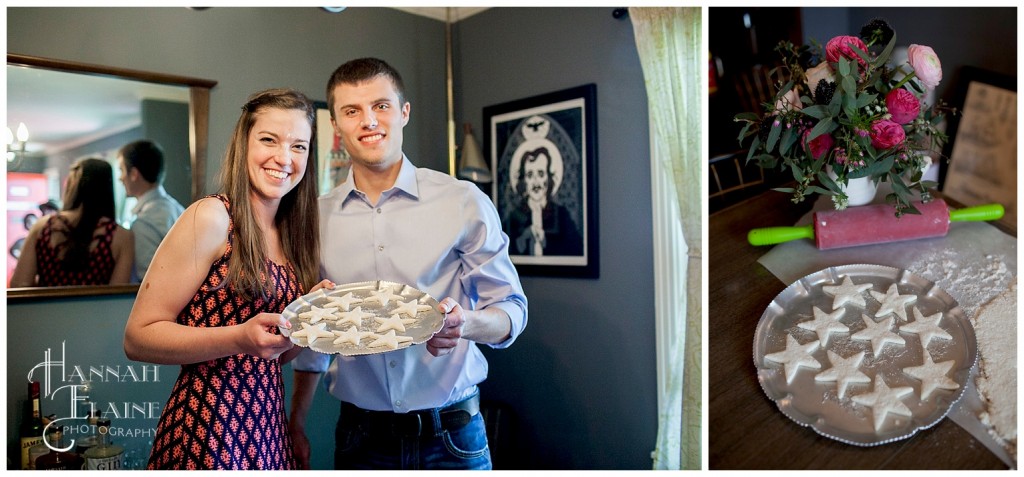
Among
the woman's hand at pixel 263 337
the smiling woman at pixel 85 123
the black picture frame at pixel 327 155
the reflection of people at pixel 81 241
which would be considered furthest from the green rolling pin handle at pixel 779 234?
the reflection of people at pixel 81 241

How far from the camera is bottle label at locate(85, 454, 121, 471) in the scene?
1.47 meters

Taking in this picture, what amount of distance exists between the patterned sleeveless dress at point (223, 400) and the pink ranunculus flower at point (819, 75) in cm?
122

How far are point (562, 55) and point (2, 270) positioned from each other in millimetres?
1277

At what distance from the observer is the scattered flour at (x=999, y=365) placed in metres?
1.16

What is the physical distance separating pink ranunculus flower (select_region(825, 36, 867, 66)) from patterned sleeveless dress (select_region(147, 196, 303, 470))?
1274mm

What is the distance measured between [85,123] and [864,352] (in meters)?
1.62

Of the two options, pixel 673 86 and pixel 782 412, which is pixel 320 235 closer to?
pixel 673 86

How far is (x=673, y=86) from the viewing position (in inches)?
61.6

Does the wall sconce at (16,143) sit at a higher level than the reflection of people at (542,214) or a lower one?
higher

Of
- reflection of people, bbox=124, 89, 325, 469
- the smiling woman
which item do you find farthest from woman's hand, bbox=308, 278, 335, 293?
the smiling woman

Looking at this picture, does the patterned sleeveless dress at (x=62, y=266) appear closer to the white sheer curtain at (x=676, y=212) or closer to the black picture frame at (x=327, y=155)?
the black picture frame at (x=327, y=155)

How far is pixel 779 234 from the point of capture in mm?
1553

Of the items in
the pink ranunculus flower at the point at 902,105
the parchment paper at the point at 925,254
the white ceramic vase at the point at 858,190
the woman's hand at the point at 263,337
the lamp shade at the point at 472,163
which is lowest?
the woman's hand at the point at 263,337

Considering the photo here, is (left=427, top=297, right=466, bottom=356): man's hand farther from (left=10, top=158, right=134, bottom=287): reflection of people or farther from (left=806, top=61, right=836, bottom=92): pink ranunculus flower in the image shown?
(left=806, top=61, right=836, bottom=92): pink ranunculus flower
